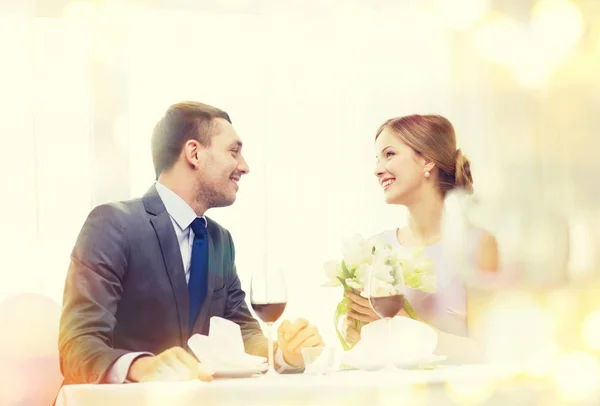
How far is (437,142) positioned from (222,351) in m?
1.15

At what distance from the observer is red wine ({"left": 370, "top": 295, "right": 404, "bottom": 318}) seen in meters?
1.25

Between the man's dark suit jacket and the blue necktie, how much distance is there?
0.02m

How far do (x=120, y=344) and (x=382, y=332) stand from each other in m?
0.80

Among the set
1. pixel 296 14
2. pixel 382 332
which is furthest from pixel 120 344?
pixel 296 14

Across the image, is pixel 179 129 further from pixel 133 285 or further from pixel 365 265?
pixel 365 265

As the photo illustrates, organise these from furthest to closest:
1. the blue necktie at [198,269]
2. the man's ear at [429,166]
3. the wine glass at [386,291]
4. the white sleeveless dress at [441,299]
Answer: the man's ear at [429,166], the white sleeveless dress at [441,299], the blue necktie at [198,269], the wine glass at [386,291]

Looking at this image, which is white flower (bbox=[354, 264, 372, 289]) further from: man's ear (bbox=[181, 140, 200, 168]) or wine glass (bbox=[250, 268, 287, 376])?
man's ear (bbox=[181, 140, 200, 168])

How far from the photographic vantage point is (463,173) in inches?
88.4

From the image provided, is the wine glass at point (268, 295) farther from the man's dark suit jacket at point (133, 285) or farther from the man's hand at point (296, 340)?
the man's dark suit jacket at point (133, 285)

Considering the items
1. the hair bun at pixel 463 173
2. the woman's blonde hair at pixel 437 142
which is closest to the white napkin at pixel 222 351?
the woman's blonde hair at pixel 437 142

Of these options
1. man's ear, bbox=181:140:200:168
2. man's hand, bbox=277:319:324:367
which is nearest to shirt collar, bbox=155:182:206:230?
man's ear, bbox=181:140:200:168

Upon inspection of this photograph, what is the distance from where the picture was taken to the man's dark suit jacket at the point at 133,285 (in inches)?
70.5

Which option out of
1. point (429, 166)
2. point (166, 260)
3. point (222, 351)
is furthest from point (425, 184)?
point (222, 351)

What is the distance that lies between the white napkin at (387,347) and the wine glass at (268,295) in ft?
0.50
